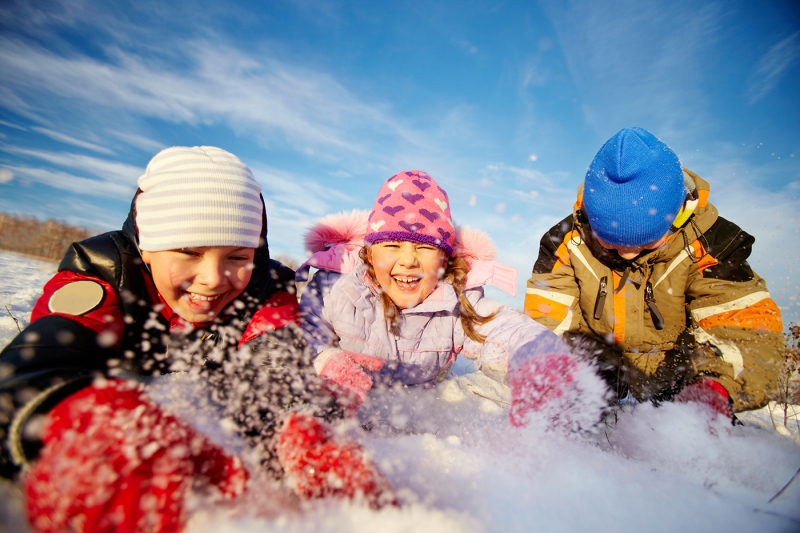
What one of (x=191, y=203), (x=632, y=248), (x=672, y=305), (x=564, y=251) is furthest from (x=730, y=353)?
(x=191, y=203)

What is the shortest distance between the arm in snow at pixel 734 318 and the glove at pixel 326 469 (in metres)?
2.27

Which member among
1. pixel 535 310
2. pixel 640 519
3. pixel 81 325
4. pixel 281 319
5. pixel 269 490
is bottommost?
pixel 269 490

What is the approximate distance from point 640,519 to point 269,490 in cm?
123

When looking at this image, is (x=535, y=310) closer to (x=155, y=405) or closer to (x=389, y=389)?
(x=389, y=389)

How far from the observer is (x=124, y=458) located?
0.90 m

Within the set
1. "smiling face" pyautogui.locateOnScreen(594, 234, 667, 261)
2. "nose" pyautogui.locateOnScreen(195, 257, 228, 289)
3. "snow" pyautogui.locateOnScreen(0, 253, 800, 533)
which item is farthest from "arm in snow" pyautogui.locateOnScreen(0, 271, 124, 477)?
"smiling face" pyautogui.locateOnScreen(594, 234, 667, 261)

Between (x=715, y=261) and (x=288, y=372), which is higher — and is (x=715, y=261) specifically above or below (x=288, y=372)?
above

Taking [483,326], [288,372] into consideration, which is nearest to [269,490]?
[288,372]

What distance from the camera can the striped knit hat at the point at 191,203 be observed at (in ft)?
6.09

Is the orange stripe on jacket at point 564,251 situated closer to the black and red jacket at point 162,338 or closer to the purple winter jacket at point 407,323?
the purple winter jacket at point 407,323

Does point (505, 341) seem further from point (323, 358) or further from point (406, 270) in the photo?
point (323, 358)

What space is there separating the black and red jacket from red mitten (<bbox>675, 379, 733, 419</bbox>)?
7.09ft

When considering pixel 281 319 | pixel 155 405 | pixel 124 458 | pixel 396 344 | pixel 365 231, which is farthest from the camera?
pixel 365 231

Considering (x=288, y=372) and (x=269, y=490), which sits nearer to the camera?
(x=269, y=490)
